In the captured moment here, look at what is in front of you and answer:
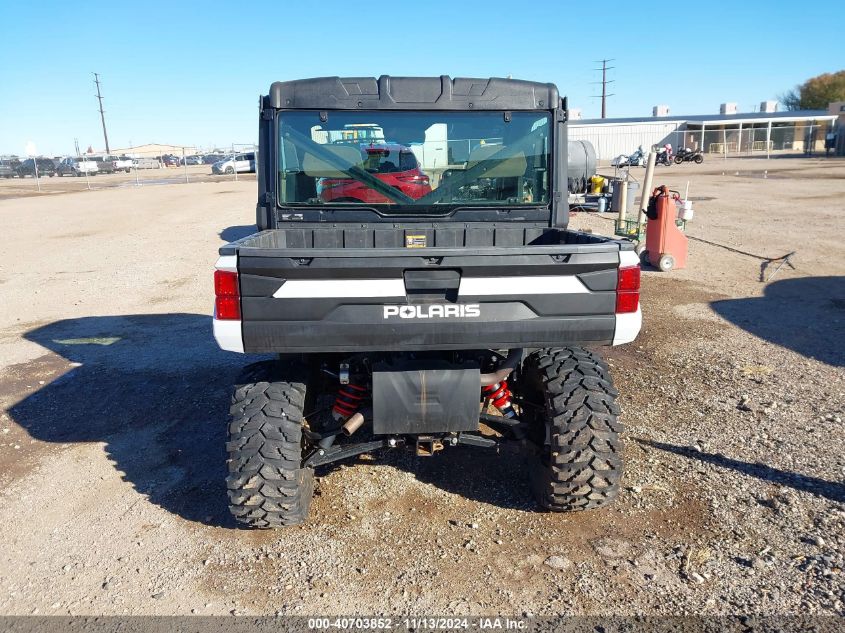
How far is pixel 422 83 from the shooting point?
4.36m

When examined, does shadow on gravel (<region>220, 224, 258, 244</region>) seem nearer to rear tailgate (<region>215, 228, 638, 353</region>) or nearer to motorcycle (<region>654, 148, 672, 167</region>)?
rear tailgate (<region>215, 228, 638, 353</region>)

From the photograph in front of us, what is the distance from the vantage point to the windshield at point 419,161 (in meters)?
4.40

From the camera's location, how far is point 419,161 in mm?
4508

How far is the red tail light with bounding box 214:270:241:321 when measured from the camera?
3168mm

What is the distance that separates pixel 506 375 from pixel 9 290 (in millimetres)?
9864

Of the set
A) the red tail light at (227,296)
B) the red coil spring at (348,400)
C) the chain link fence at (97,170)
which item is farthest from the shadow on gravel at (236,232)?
the chain link fence at (97,170)

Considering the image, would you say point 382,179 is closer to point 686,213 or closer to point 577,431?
point 577,431

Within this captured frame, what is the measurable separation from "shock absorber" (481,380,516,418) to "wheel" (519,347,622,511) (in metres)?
0.32

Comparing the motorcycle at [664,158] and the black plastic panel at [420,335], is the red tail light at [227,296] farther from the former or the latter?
the motorcycle at [664,158]

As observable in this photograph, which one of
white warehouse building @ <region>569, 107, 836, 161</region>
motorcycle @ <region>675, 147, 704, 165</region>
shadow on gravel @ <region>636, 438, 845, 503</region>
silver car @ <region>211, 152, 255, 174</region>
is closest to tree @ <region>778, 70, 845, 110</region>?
white warehouse building @ <region>569, 107, 836, 161</region>

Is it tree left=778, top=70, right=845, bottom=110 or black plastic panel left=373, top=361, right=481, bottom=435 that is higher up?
tree left=778, top=70, right=845, bottom=110

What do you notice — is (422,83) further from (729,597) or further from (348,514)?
(729,597)

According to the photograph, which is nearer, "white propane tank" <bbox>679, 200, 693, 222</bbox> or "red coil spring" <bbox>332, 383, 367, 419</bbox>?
"red coil spring" <bbox>332, 383, 367, 419</bbox>

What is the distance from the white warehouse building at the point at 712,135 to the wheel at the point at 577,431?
165 ft
